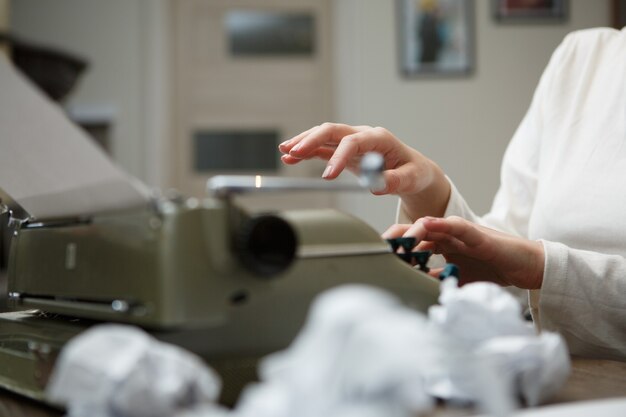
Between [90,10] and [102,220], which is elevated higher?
[90,10]

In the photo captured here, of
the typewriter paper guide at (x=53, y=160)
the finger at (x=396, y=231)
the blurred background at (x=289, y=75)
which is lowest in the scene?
the finger at (x=396, y=231)

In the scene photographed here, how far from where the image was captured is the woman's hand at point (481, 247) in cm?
70

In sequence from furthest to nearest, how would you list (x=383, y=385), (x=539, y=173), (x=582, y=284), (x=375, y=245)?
1. (x=539, y=173)
2. (x=582, y=284)
3. (x=375, y=245)
4. (x=383, y=385)

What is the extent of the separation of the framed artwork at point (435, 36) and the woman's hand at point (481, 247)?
2787 millimetres

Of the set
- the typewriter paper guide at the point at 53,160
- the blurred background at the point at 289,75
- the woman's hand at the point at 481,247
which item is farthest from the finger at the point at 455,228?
the blurred background at the point at 289,75

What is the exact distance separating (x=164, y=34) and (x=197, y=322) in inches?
129

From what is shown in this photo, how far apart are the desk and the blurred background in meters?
2.75

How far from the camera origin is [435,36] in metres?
3.46

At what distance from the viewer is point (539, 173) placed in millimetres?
1084

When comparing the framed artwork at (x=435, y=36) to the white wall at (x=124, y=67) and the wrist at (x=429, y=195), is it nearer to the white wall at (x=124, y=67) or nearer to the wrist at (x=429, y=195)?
the white wall at (x=124, y=67)

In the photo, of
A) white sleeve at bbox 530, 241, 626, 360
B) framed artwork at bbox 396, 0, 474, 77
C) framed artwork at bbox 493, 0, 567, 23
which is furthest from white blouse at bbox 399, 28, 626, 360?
framed artwork at bbox 493, 0, 567, 23

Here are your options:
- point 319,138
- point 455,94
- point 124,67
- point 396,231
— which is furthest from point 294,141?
point 124,67

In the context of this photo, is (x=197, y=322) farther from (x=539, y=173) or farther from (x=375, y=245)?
(x=539, y=173)

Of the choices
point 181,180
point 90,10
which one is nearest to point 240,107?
point 181,180
